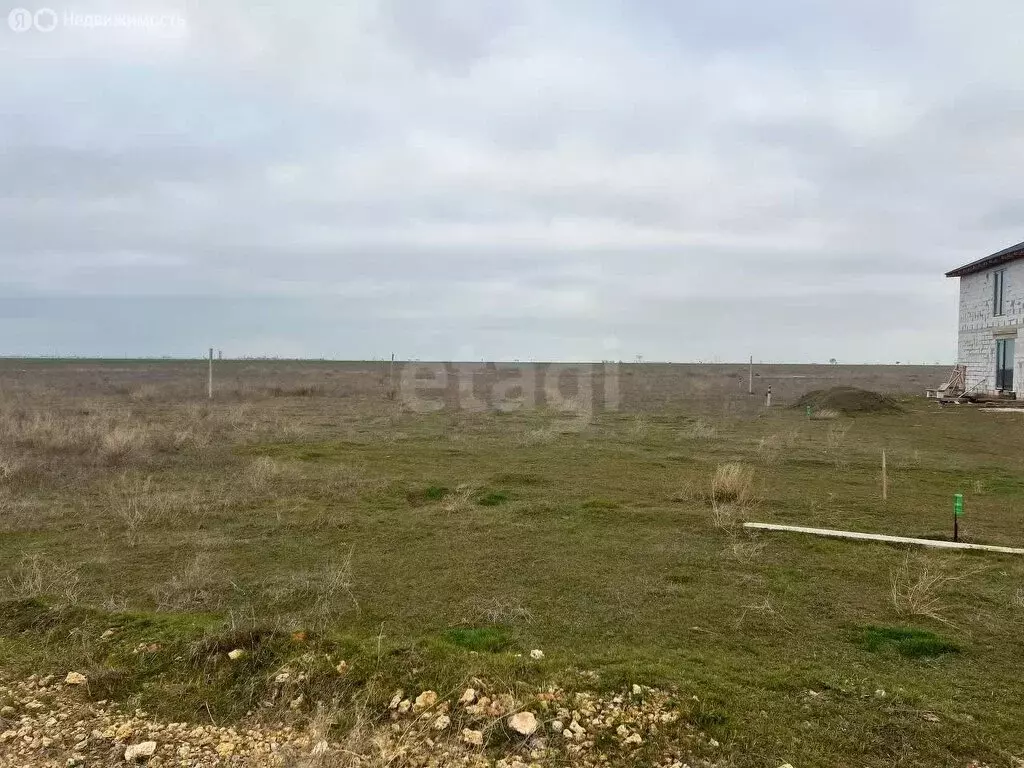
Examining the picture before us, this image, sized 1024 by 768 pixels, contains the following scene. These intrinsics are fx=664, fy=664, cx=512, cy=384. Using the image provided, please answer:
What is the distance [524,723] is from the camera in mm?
3662

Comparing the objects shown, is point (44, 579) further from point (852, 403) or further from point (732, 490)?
point (852, 403)

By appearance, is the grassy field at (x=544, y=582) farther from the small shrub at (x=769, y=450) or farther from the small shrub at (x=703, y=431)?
the small shrub at (x=703, y=431)

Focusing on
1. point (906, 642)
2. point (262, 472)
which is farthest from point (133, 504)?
Answer: point (906, 642)

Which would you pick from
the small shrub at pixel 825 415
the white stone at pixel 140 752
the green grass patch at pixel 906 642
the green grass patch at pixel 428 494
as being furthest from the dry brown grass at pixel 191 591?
the small shrub at pixel 825 415

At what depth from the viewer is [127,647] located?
469 cm

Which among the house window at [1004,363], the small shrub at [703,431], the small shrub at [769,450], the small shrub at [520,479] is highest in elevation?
the house window at [1004,363]

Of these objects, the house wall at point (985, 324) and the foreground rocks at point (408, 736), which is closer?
the foreground rocks at point (408, 736)

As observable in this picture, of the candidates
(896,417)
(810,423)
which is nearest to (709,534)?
(810,423)

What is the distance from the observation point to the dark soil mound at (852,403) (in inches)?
905

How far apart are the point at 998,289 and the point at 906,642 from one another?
24.7 metres

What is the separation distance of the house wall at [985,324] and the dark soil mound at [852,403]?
3743 mm

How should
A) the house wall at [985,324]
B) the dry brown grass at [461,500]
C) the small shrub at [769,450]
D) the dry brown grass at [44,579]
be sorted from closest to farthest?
the dry brown grass at [44,579], the dry brown grass at [461,500], the small shrub at [769,450], the house wall at [985,324]

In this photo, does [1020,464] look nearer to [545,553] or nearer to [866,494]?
[866,494]

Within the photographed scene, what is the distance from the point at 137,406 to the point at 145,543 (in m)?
19.3
